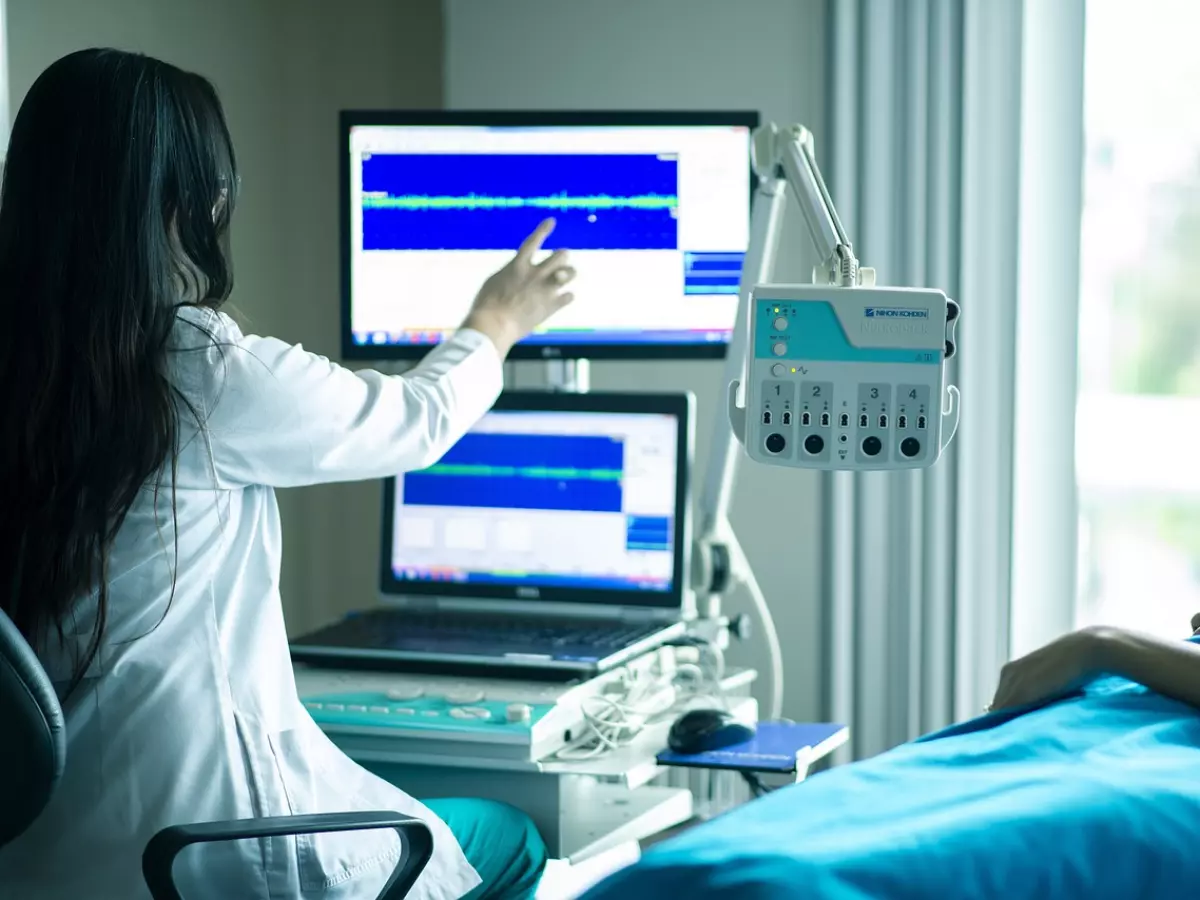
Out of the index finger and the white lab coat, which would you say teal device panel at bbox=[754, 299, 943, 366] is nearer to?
the white lab coat

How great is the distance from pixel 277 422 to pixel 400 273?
74 centimetres

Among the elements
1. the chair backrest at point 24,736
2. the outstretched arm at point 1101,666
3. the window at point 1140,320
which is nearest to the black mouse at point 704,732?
the outstretched arm at point 1101,666

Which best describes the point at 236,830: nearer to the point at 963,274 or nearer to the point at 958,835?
the point at 958,835

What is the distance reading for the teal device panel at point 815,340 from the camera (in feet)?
3.96

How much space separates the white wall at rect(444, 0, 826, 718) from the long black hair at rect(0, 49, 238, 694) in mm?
1580

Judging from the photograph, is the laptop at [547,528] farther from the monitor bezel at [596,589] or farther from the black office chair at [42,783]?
the black office chair at [42,783]

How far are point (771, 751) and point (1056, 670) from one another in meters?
0.45

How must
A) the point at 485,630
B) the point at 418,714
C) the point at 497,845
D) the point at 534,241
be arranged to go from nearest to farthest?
the point at 497,845 < the point at 418,714 < the point at 534,241 < the point at 485,630

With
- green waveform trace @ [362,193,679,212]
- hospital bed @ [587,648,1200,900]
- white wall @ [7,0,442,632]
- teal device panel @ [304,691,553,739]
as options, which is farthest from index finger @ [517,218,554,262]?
white wall @ [7,0,442,632]

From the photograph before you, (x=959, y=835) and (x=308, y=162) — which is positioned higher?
(x=308, y=162)

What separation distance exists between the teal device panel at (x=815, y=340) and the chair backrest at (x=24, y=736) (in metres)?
0.66

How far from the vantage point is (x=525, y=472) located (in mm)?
2074

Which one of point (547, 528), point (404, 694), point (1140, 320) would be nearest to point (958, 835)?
point (404, 694)

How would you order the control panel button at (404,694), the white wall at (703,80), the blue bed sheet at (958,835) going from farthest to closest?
the white wall at (703,80), the control panel button at (404,694), the blue bed sheet at (958,835)
